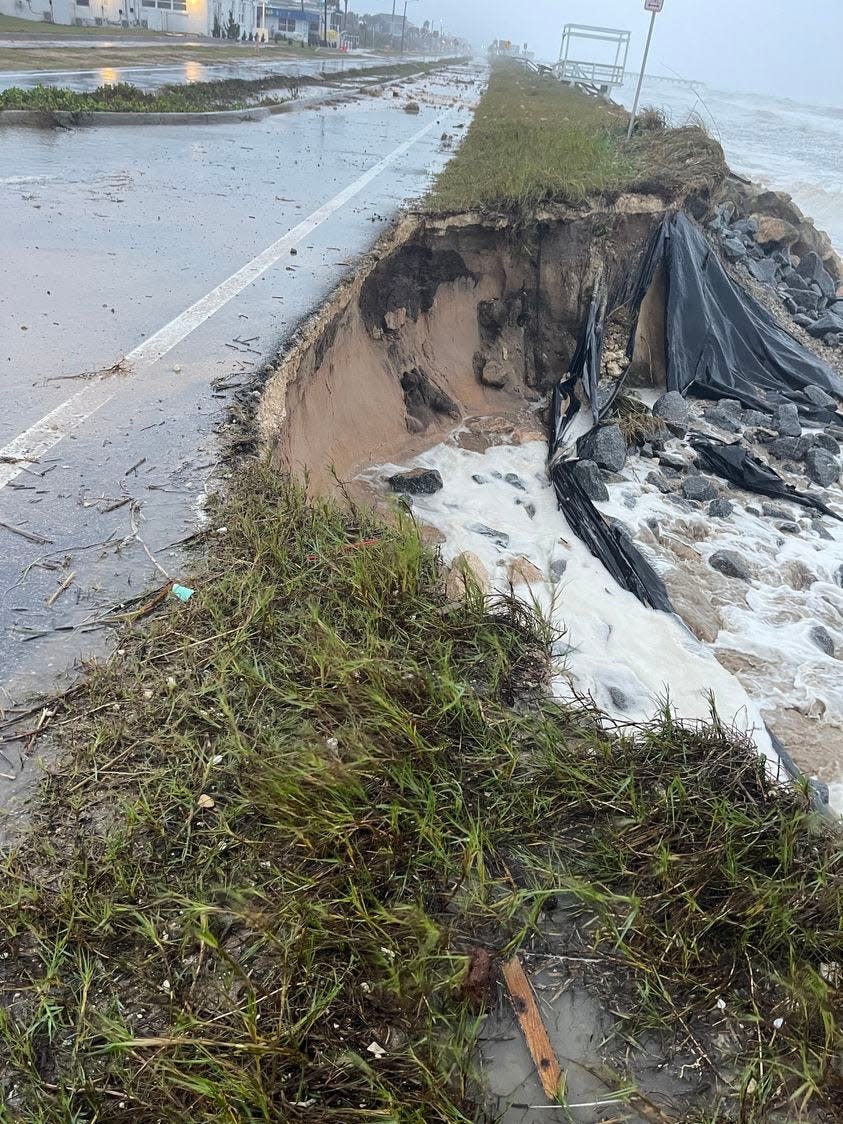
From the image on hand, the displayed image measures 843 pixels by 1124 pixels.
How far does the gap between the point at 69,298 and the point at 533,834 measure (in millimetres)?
5211

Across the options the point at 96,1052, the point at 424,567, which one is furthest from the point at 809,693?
the point at 96,1052

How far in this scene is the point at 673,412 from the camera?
905 cm

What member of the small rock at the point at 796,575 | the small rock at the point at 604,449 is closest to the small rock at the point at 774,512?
the small rock at the point at 796,575

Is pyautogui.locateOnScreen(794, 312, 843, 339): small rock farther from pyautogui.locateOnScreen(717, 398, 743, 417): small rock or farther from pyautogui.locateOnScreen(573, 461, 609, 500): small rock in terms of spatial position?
pyautogui.locateOnScreen(573, 461, 609, 500): small rock

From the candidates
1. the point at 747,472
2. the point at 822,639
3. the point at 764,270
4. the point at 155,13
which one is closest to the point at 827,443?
the point at 747,472

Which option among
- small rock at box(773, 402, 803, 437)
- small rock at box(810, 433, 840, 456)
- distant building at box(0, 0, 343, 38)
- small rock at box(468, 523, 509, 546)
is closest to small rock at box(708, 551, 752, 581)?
small rock at box(468, 523, 509, 546)

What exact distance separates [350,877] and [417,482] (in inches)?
210

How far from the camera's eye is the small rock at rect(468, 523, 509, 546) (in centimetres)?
668

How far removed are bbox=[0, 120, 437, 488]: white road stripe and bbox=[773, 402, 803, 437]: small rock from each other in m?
5.99

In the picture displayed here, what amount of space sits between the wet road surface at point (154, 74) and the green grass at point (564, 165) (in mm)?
8711

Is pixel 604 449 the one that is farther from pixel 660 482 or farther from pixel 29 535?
pixel 29 535

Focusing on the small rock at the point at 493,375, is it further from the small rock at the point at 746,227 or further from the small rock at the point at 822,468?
the small rock at the point at 746,227

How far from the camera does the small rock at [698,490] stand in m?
7.73

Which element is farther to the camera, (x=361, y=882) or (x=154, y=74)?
(x=154, y=74)
